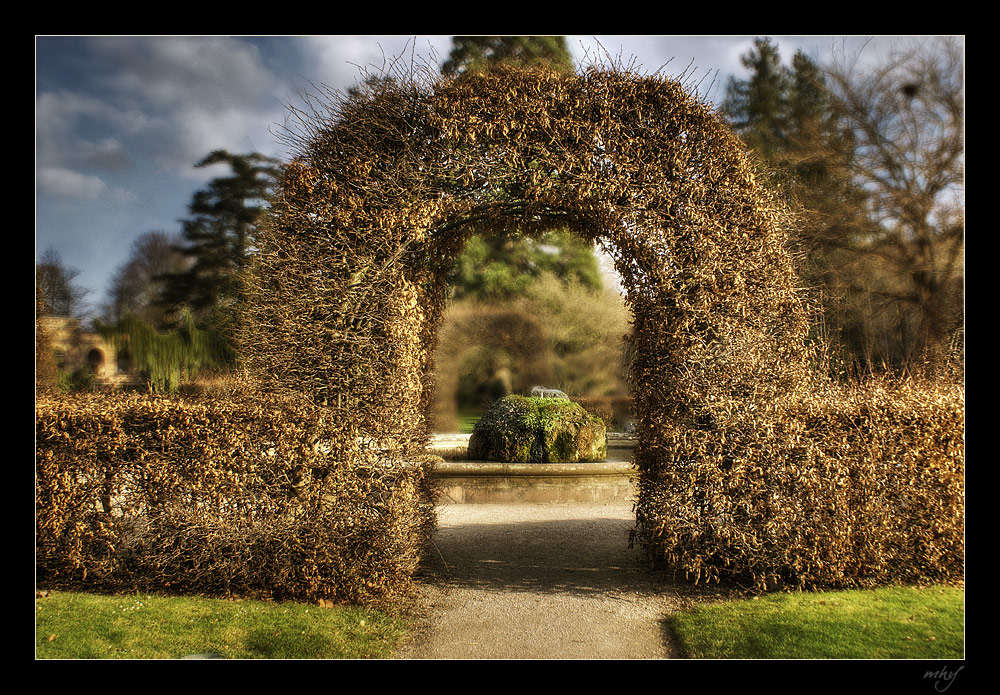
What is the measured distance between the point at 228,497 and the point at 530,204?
3.23 metres

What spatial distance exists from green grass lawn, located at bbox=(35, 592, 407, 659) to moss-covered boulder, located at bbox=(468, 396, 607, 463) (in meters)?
5.04

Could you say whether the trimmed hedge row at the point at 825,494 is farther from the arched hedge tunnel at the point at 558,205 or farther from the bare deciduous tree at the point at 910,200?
the bare deciduous tree at the point at 910,200

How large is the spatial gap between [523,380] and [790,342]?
19.2 metres

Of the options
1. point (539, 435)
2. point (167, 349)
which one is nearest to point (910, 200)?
point (539, 435)

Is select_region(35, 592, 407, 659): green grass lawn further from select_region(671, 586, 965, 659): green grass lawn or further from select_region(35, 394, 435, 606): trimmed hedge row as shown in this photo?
select_region(671, 586, 965, 659): green grass lawn

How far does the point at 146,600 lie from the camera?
445cm

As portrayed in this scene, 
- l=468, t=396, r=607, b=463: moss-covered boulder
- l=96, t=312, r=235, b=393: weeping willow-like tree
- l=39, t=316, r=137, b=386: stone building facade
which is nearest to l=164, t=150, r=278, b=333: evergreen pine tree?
l=96, t=312, r=235, b=393: weeping willow-like tree

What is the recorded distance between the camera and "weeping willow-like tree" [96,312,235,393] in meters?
18.3

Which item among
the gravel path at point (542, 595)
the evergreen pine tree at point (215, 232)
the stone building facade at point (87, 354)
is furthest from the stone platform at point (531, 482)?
the evergreen pine tree at point (215, 232)

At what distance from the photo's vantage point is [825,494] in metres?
4.65

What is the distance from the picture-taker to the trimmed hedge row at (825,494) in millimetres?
4645

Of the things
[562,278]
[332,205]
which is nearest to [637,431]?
[332,205]

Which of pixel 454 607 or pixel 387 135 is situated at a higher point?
pixel 387 135
